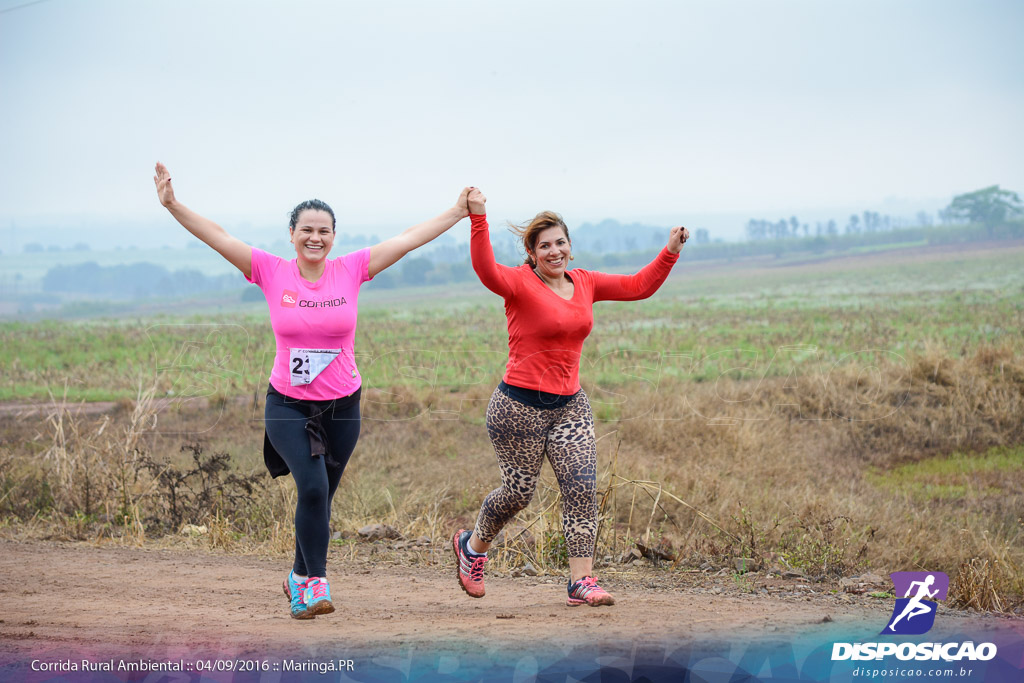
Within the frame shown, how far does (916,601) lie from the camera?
238 inches

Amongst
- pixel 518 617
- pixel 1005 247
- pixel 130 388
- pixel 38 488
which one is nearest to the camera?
pixel 518 617

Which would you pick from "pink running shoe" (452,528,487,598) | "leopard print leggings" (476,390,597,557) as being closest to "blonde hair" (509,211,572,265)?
"leopard print leggings" (476,390,597,557)

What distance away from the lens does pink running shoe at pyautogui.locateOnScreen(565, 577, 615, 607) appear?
5.45 metres

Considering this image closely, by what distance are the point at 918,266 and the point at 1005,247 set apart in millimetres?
12275

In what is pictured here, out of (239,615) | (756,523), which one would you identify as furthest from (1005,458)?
(239,615)

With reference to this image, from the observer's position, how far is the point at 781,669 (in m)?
4.44

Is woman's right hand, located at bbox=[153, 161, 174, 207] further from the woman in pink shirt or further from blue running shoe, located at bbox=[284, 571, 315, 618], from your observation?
blue running shoe, located at bbox=[284, 571, 315, 618]

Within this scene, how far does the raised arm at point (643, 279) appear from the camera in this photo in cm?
574

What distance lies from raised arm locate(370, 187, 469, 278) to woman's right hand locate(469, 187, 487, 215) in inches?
2.8

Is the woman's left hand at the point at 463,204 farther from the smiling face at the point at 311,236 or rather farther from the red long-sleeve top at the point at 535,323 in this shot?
Result: the smiling face at the point at 311,236

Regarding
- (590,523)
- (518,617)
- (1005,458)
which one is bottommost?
(1005,458)

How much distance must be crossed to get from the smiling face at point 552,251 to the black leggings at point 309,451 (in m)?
1.32

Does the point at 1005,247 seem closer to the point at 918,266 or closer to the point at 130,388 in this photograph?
the point at 918,266

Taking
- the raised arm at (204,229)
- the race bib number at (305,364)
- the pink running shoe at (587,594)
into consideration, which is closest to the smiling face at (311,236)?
the raised arm at (204,229)
